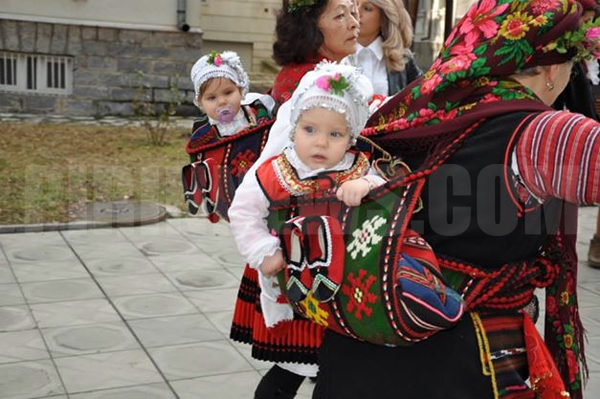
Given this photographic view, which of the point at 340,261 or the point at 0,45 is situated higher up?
the point at 0,45

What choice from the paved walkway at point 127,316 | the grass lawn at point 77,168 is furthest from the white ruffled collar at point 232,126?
the grass lawn at point 77,168

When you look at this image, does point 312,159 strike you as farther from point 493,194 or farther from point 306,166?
point 493,194

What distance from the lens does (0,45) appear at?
1344 centimetres

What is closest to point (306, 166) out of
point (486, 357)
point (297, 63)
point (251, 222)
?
point (251, 222)

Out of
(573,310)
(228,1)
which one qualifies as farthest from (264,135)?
(228,1)

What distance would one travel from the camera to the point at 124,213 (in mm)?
7887

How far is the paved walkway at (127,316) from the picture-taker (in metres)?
4.30

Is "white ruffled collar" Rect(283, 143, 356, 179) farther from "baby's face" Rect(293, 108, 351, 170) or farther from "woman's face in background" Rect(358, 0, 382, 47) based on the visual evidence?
"woman's face in background" Rect(358, 0, 382, 47)

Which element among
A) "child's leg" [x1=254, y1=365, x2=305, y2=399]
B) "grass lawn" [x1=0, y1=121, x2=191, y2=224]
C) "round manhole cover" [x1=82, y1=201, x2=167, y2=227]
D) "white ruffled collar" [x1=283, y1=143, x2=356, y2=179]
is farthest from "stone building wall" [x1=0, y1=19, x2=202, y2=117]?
"white ruffled collar" [x1=283, y1=143, x2=356, y2=179]

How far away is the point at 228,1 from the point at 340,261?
19162mm

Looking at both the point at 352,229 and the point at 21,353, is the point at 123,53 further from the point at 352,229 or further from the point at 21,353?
the point at 352,229

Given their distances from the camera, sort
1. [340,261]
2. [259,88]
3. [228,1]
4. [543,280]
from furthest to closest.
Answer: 1. [228,1]
2. [259,88]
3. [543,280]
4. [340,261]

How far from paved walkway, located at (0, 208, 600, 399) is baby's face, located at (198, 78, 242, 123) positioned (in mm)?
1501

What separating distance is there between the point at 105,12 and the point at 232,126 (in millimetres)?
11047
